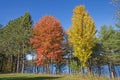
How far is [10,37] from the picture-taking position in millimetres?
50969

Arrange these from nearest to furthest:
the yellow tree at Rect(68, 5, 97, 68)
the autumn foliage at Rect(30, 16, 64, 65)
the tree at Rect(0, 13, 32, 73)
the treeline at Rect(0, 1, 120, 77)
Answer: the yellow tree at Rect(68, 5, 97, 68) < the treeline at Rect(0, 1, 120, 77) < the autumn foliage at Rect(30, 16, 64, 65) < the tree at Rect(0, 13, 32, 73)

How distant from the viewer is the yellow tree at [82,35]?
33281mm

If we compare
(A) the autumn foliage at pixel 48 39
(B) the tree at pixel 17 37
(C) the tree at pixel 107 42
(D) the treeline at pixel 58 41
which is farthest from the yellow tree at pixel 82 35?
(C) the tree at pixel 107 42

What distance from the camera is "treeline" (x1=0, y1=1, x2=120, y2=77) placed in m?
33.8

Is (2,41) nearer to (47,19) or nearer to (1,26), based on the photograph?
(1,26)

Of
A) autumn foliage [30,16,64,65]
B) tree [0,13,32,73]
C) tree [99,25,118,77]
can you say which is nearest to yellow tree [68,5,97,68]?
autumn foliage [30,16,64,65]

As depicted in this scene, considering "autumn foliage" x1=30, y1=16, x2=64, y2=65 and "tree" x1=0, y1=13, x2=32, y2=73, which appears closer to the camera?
"autumn foliage" x1=30, y1=16, x2=64, y2=65

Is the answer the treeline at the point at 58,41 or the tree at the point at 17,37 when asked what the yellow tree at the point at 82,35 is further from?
the tree at the point at 17,37

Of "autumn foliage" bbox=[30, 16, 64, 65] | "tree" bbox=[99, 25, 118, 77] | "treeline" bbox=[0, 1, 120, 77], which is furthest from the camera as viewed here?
"tree" bbox=[99, 25, 118, 77]

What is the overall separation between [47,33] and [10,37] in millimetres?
12681

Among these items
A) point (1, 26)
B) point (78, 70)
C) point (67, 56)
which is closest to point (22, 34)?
point (1, 26)

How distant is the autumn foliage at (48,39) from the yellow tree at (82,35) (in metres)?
7.26

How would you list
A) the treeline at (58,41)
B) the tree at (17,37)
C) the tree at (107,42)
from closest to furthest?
1. the treeline at (58,41)
2. the tree at (17,37)
3. the tree at (107,42)

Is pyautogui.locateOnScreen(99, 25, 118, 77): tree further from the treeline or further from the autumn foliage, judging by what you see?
the autumn foliage
